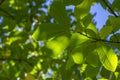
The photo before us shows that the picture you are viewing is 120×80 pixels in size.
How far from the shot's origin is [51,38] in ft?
4.14

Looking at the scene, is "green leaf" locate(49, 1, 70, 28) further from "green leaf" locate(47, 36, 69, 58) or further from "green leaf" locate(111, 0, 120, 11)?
"green leaf" locate(111, 0, 120, 11)

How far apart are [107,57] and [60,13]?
0.25m

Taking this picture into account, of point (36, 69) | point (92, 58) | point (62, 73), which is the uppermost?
point (92, 58)

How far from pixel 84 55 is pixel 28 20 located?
8.79 ft

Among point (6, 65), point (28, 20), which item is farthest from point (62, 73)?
point (28, 20)

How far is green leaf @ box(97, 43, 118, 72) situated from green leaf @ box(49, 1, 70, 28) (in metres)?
0.16

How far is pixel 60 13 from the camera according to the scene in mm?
1187

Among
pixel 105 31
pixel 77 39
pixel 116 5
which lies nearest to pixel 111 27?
pixel 105 31

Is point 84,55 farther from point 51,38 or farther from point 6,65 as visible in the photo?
point 6,65

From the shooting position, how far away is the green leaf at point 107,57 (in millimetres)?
1176

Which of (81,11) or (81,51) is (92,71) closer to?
(81,51)

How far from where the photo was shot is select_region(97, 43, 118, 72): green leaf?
1.18 metres

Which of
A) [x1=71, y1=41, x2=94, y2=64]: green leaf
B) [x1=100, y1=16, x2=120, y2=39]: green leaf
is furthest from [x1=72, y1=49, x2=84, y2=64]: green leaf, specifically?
[x1=100, y1=16, x2=120, y2=39]: green leaf

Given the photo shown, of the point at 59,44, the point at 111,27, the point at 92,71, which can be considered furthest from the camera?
the point at 92,71
